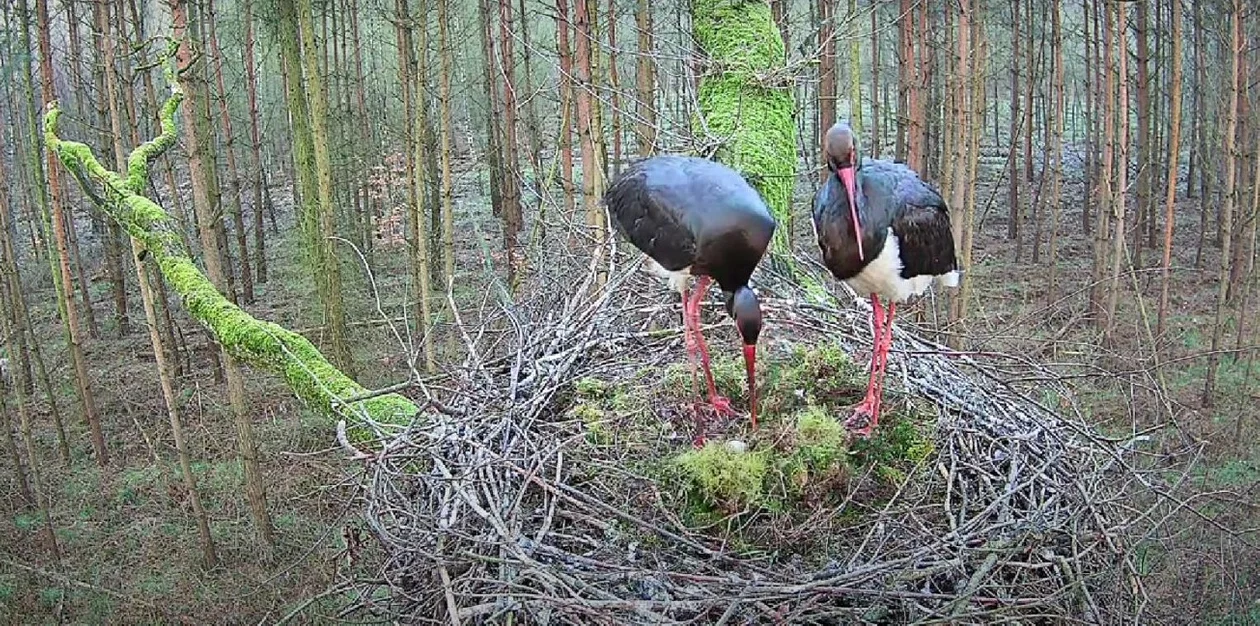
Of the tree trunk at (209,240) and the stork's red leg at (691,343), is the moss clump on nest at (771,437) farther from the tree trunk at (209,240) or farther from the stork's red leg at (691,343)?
the tree trunk at (209,240)

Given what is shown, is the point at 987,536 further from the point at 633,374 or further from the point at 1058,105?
the point at 1058,105

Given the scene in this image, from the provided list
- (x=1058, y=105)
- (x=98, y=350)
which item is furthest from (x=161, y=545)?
(x=1058, y=105)

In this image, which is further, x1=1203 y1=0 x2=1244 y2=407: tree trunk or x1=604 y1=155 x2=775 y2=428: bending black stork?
x1=1203 y1=0 x2=1244 y2=407: tree trunk

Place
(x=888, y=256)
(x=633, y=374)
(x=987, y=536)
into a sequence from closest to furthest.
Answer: (x=987, y=536) → (x=888, y=256) → (x=633, y=374)

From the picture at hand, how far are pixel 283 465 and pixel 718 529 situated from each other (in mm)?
7763

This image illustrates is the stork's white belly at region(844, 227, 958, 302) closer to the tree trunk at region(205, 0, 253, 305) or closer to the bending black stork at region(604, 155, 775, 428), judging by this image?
the bending black stork at region(604, 155, 775, 428)

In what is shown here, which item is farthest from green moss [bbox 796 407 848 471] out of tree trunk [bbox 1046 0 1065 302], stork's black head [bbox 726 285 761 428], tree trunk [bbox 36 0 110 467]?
tree trunk [bbox 1046 0 1065 302]

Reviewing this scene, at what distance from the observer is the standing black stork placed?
11.6 ft

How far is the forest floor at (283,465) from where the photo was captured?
21.4 feet

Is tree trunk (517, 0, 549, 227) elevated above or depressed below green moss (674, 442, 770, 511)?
above

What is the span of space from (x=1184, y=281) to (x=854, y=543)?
48.3ft

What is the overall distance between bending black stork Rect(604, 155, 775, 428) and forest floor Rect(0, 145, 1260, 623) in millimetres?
1416

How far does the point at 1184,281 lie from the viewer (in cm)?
1552

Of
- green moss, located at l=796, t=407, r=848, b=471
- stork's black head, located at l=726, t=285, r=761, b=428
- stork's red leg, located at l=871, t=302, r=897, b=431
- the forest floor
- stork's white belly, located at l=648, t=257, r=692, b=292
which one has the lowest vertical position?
the forest floor
